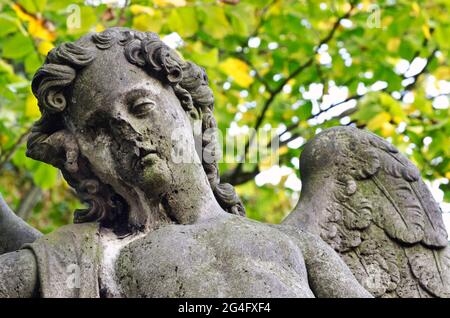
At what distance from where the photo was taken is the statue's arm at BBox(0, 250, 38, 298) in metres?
3.83

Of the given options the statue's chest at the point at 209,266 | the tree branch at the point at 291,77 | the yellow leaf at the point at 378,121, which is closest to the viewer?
the statue's chest at the point at 209,266

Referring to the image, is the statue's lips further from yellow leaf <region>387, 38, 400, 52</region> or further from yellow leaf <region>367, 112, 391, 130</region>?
yellow leaf <region>387, 38, 400, 52</region>

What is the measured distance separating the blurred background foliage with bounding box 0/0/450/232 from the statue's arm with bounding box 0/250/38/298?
13.3 feet

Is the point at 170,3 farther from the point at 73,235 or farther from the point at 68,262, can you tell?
the point at 68,262

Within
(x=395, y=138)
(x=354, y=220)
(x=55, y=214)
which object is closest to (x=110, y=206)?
(x=354, y=220)

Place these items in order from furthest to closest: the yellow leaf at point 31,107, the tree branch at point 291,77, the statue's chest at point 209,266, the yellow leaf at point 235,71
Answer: the tree branch at point 291,77, the yellow leaf at point 235,71, the yellow leaf at point 31,107, the statue's chest at point 209,266

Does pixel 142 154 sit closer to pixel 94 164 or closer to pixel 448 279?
pixel 94 164

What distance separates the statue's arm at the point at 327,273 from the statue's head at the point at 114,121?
1.69 feet

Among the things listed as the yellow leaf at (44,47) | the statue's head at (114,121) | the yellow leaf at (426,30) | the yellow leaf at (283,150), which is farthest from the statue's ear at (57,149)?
the yellow leaf at (426,30)

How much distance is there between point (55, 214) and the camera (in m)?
11.5

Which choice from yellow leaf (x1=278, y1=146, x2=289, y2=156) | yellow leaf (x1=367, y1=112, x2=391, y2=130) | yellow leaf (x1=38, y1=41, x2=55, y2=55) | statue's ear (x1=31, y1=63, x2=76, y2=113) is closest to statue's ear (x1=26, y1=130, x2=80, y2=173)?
statue's ear (x1=31, y1=63, x2=76, y2=113)

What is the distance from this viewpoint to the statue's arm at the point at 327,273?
158 inches

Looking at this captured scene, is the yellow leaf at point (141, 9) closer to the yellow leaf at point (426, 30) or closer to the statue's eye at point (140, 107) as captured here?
the yellow leaf at point (426, 30)
